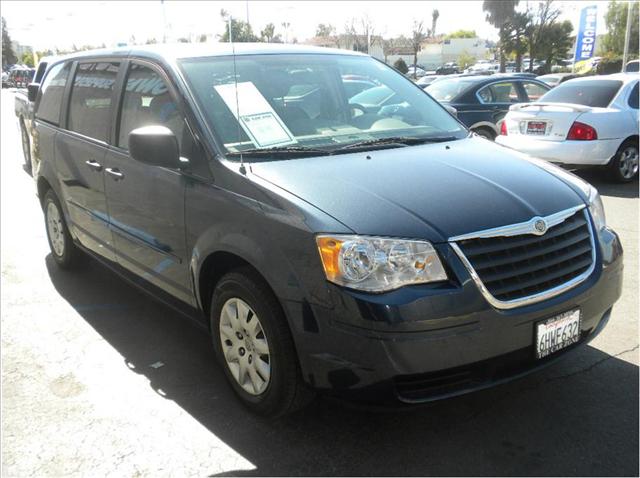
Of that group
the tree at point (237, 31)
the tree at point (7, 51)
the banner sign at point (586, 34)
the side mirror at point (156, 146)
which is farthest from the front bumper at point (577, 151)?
the tree at point (7, 51)

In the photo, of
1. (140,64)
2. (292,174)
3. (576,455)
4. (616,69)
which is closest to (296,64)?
(140,64)

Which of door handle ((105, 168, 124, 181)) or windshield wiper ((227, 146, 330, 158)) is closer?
windshield wiper ((227, 146, 330, 158))

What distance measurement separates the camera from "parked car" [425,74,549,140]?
10500 millimetres

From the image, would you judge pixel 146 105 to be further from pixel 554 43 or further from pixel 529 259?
pixel 554 43

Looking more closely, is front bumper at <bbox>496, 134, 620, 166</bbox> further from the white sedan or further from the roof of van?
the roof of van

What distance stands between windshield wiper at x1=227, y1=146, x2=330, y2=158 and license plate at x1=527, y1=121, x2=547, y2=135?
6.35 metres

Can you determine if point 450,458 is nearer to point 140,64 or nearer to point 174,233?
point 174,233

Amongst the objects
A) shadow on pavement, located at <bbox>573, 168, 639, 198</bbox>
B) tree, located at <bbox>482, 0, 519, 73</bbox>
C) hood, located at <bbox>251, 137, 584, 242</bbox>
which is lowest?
shadow on pavement, located at <bbox>573, 168, 639, 198</bbox>

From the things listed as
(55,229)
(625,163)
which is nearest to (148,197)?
(55,229)

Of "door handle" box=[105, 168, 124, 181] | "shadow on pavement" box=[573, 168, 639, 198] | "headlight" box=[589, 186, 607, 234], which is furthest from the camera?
"shadow on pavement" box=[573, 168, 639, 198]

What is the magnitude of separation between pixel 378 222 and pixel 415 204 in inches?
9.3

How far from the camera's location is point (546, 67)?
50.6 metres

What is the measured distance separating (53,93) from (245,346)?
3479 mm

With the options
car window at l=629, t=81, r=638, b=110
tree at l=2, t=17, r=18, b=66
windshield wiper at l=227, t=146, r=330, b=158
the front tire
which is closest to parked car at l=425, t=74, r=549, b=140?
car window at l=629, t=81, r=638, b=110
